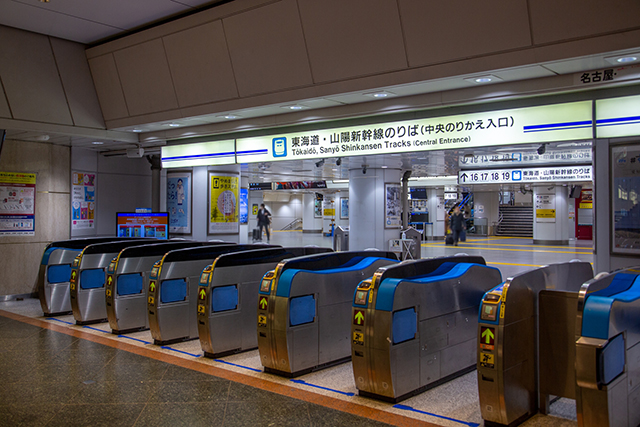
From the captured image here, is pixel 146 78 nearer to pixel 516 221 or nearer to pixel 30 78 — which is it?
pixel 30 78

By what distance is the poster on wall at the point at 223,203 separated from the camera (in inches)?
443

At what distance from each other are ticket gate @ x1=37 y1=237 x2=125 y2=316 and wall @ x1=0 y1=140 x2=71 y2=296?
75.6 inches

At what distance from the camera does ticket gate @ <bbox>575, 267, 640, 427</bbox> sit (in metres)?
3.18

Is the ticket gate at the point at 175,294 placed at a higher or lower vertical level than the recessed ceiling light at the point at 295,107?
lower

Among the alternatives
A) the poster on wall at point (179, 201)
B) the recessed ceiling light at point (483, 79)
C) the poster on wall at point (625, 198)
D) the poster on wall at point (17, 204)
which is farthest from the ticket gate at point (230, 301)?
the poster on wall at point (17, 204)

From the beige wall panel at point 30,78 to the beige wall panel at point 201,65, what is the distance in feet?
7.21

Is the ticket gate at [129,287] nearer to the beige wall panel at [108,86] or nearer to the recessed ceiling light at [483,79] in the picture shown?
the beige wall panel at [108,86]

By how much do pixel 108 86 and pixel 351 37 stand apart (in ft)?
16.6

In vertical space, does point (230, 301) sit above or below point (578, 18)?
below

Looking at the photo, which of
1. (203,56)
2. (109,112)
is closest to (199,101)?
(203,56)

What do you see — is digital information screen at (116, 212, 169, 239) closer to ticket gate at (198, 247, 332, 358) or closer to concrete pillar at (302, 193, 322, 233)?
ticket gate at (198, 247, 332, 358)

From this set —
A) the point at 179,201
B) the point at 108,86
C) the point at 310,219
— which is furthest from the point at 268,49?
the point at 310,219

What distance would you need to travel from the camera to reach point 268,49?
7027 mm

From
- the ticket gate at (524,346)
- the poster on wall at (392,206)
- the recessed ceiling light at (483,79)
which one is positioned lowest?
the ticket gate at (524,346)
